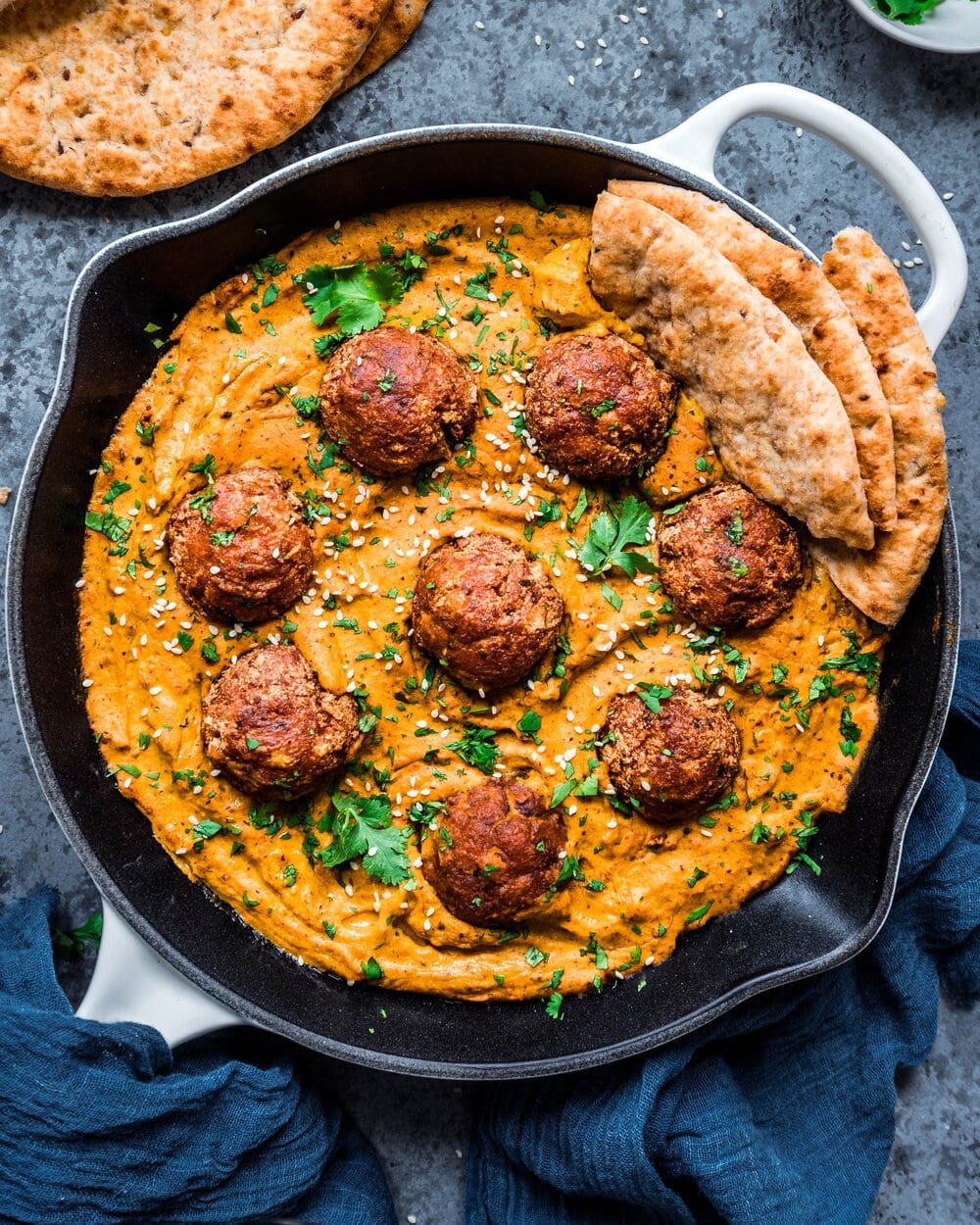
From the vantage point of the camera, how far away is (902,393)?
333 cm

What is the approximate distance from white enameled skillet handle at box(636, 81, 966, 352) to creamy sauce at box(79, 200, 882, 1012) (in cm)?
60

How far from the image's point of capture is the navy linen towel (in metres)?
3.46

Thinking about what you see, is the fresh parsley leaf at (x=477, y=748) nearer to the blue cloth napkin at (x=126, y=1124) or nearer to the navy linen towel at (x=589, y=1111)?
the navy linen towel at (x=589, y=1111)

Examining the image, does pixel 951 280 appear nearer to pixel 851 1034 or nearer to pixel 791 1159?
pixel 851 1034

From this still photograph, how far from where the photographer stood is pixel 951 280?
3.40m

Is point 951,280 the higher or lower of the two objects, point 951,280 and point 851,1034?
the higher

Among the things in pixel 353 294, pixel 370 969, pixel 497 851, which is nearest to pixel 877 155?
pixel 353 294

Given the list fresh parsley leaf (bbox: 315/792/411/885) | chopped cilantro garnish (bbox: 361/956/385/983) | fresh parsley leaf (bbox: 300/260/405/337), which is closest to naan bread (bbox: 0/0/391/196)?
fresh parsley leaf (bbox: 300/260/405/337)

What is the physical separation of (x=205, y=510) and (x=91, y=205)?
4.75 feet

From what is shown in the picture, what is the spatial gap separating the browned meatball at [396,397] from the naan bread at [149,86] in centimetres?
100

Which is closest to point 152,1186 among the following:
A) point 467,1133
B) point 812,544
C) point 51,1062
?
point 51,1062

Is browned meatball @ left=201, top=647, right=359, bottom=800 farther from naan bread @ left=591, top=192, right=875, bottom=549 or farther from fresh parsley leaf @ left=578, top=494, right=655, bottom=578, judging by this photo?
naan bread @ left=591, top=192, right=875, bottom=549

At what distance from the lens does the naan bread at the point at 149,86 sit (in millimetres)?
3742

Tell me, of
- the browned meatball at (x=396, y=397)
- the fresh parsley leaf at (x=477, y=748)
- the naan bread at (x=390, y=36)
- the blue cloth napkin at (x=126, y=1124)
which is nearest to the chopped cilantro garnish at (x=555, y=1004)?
the fresh parsley leaf at (x=477, y=748)
